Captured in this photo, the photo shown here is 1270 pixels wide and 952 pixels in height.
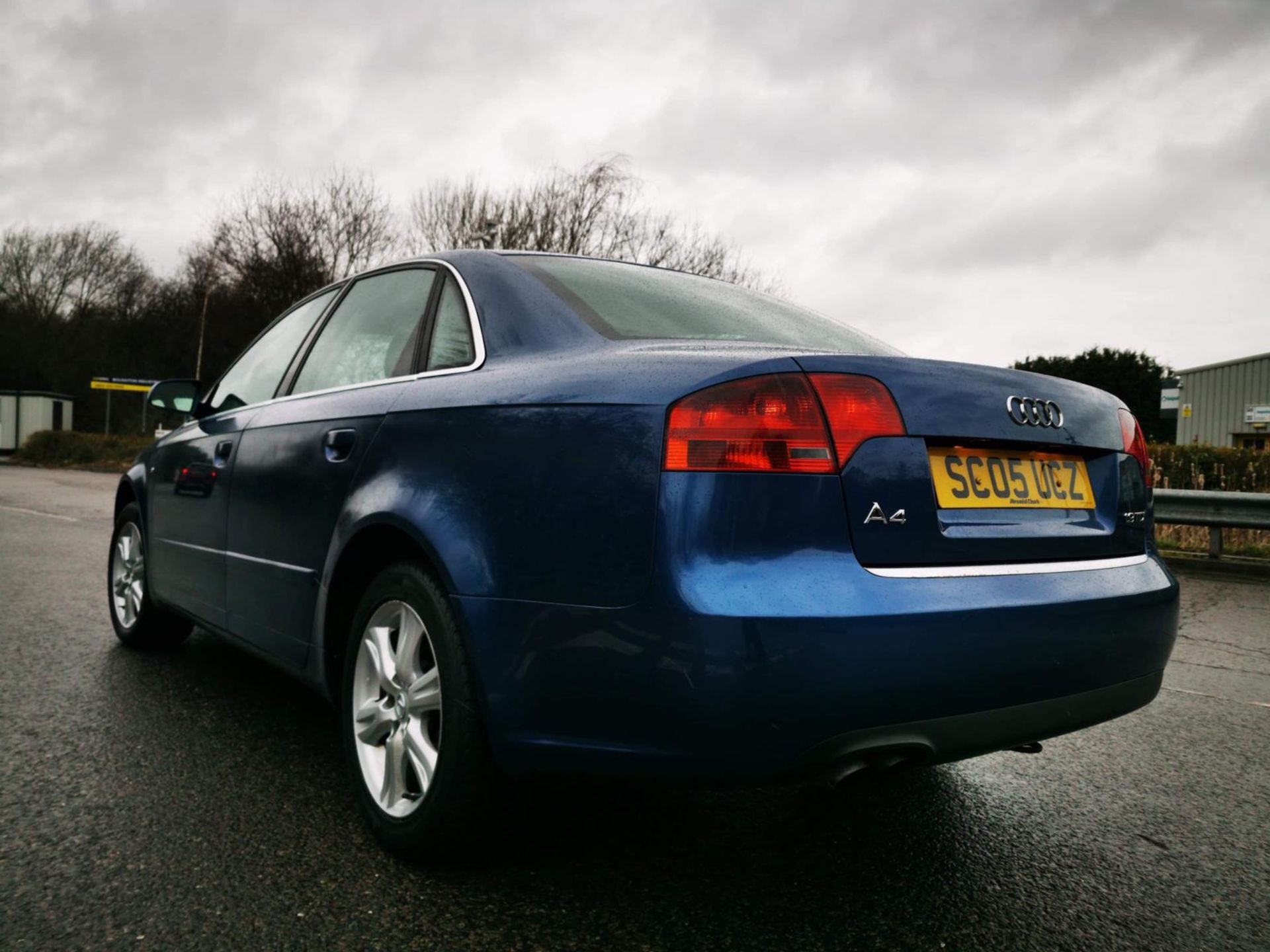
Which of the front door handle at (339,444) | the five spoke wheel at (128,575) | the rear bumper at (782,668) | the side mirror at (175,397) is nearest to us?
the rear bumper at (782,668)

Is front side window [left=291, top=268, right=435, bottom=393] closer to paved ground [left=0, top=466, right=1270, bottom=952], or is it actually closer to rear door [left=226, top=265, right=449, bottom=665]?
rear door [left=226, top=265, right=449, bottom=665]

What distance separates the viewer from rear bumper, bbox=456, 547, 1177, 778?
1808 millimetres

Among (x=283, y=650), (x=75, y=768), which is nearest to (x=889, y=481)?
(x=283, y=650)

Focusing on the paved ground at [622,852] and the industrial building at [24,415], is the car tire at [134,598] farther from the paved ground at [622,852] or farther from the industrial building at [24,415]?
the industrial building at [24,415]

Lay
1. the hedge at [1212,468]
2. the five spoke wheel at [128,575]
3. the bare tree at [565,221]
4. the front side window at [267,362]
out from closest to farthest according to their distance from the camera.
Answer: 1. the front side window at [267,362]
2. the five spoke wheel at [128,575]
3. the hedge at [1212,468]
4. the bare tree at [565,221]

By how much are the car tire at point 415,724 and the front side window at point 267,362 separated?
146 cm

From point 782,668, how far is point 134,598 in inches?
151

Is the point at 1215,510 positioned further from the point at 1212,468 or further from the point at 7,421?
the point at 7,421

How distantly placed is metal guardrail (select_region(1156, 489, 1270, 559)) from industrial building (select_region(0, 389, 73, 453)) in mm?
41303

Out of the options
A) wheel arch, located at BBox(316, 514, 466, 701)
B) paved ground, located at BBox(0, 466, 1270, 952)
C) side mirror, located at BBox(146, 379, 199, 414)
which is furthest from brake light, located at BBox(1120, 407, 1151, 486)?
side mirror, located at BBox(146, 379, 199, 414)

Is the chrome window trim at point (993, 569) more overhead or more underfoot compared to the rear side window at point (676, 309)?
more underfoot

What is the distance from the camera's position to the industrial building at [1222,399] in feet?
104

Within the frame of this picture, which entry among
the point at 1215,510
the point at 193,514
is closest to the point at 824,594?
the point at 193,514

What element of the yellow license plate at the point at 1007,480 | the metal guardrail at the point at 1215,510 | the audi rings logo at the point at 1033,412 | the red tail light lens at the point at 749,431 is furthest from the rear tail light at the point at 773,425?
the metal guardrail at the point at 1215,510
